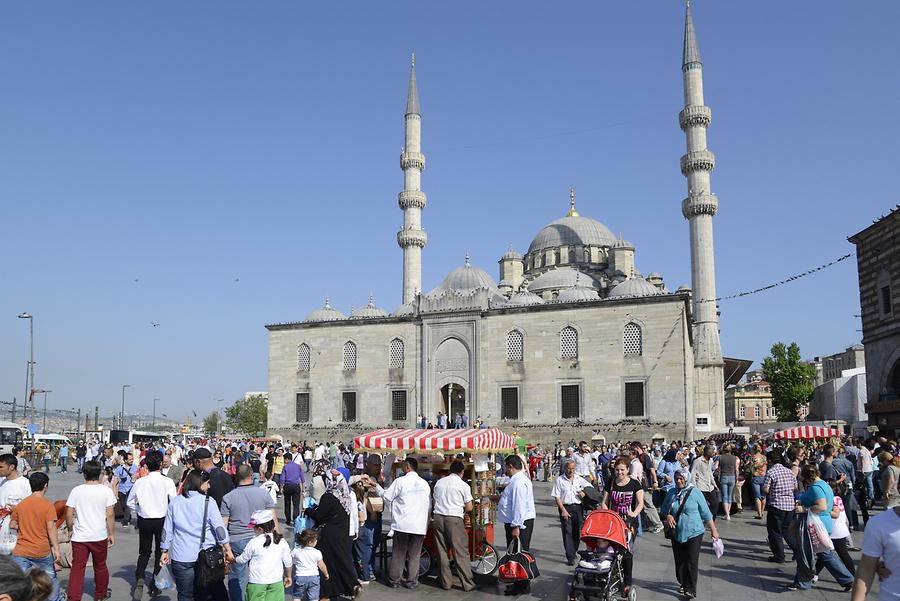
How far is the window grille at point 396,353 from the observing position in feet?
137

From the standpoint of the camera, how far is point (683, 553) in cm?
855

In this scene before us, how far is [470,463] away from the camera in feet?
38.2

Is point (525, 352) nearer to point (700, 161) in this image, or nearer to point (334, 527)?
point (700, 161)

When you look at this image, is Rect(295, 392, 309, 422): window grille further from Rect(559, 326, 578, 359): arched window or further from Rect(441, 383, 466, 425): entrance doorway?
Rect(559, 326, 578, 359): arched window

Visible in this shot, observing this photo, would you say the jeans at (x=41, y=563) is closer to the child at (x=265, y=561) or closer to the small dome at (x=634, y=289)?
the child at (x=265, y=561)

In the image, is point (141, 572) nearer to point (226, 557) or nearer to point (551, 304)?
point (226, 557)

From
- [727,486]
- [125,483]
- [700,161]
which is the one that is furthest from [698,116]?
[125,483]

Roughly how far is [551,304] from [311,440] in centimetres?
1568

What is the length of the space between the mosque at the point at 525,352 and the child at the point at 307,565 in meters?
30.3

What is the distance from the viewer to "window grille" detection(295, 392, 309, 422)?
43.6 metres

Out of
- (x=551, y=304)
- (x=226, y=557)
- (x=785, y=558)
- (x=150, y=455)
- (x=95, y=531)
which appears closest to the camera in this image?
(x=226, y=557)

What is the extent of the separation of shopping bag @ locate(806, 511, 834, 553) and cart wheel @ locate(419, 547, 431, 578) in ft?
15.2

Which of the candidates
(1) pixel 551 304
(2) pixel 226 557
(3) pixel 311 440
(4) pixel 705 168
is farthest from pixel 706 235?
(2) pixel 226 557

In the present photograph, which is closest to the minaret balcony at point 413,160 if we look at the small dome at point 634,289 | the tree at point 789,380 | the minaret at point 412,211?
the minaret at point 412,211
